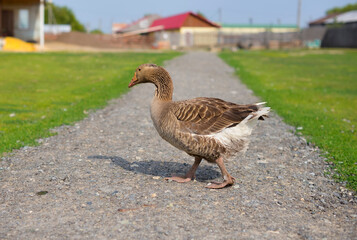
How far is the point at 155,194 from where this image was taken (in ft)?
19.4

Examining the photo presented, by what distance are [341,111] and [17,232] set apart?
11954mm

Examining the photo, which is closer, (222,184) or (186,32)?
(222,184)

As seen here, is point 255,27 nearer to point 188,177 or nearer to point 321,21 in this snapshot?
point 321,21

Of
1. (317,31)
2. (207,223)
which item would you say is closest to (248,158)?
(207,223)

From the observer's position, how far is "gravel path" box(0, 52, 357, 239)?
482 cm

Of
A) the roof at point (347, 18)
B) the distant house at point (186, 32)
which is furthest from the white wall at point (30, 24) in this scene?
the roof at point (347, 18)

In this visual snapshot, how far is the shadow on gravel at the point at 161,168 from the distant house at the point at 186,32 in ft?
189

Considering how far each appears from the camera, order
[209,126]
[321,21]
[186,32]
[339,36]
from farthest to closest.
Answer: [321,21], [186,32], [339,36], [209,126]

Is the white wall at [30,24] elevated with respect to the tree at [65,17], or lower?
lower

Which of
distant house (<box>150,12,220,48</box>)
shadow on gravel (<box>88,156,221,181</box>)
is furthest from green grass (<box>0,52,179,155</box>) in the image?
distant house (<box>150,12,220,48</box>)

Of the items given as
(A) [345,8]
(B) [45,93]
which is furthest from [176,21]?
(A) [345,8]

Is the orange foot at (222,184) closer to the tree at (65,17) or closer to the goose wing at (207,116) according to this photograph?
the goose wing at (207,116)

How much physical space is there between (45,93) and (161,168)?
1043 cm

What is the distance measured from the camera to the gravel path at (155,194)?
4816 mm
